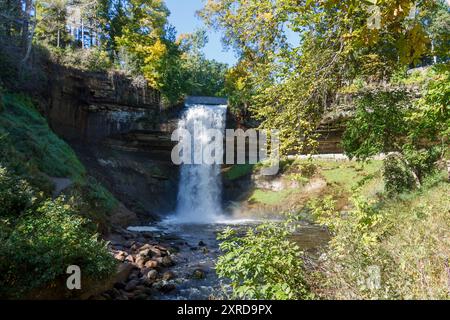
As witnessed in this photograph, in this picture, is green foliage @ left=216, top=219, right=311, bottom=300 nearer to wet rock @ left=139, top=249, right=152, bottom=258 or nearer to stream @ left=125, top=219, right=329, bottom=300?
stream @ left=125, top=219, right=329, bottom=300

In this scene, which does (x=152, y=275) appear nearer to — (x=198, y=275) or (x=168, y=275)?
(x=168, y=275)

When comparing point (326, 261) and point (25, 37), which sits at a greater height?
point (25, 37)

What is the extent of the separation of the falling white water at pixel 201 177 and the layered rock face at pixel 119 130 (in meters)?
0.87

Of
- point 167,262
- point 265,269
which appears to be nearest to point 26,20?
point 167,262

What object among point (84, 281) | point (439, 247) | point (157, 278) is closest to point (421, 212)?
point (439, 247)

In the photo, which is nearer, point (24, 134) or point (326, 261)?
point (326, 261)

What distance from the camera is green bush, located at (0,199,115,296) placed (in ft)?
17.8

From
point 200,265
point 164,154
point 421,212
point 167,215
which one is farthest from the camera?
point 164,154

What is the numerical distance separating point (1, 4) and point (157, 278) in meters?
19.6

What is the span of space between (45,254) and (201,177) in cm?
1997

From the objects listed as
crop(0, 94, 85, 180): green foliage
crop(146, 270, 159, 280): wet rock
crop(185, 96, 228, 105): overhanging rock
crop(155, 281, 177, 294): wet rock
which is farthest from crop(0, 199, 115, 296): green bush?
crop(185, 96, 228, 105): overhanging rock

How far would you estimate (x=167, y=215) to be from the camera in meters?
23.0

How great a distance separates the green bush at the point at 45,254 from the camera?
542 cm
